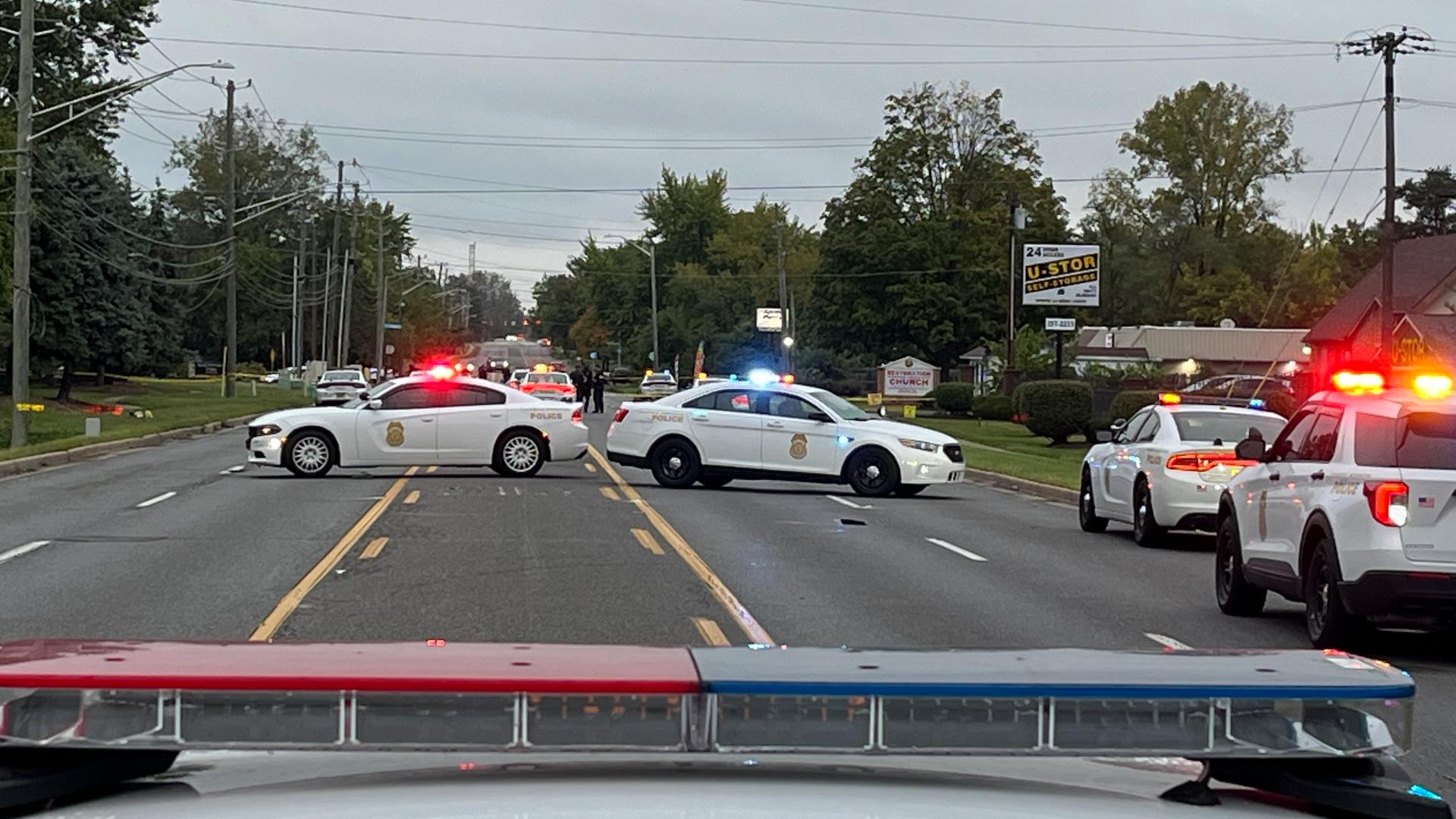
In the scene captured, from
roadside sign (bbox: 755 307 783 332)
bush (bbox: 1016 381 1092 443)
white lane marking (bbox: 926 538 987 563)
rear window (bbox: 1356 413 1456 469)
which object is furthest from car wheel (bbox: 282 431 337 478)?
roadside sign (bbox: 755 307 783 332)

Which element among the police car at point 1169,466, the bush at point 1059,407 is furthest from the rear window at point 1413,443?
the bush at point 1059,407

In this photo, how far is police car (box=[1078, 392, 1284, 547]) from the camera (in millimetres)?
18703

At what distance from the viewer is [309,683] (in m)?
2.49

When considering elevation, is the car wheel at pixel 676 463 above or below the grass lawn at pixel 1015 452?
above

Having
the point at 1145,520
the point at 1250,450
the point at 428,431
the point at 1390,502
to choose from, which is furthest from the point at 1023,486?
the point at 1390,502

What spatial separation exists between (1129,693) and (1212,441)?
17.0 m

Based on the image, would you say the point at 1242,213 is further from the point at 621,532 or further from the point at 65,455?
the point at 621,532

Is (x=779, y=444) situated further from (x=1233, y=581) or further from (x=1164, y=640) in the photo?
(x=1164, y=640)

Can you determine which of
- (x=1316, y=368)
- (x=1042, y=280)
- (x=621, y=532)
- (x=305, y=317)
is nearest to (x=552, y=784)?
(x=621, y=532)

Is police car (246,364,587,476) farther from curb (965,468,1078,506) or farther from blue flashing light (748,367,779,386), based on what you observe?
curb (965,468,1078,506)

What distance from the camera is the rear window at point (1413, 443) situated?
1119 centimetres

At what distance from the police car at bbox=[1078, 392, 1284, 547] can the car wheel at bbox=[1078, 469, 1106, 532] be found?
0.02 metres

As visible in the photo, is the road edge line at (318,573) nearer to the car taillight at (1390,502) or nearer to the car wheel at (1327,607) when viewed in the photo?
the car wheel at (1327,607)

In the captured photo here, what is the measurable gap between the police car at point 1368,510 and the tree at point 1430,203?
89924mm
